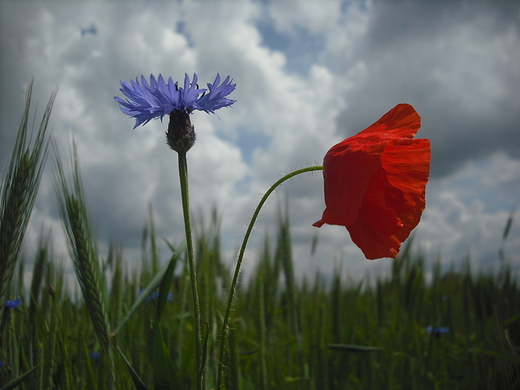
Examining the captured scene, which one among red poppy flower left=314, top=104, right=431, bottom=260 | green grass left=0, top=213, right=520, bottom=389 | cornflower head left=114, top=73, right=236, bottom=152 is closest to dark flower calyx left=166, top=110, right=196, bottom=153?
cornflower head left=114, top=73, right=236, bottom=152

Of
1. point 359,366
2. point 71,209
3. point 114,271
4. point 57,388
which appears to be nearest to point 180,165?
point 71,209

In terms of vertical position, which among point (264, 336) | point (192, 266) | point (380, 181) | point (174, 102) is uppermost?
point (174, 102)

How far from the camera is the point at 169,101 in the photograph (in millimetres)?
887

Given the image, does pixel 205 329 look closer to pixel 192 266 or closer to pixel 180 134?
Result: pixel 192 266

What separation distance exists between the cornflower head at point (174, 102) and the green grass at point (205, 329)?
0.36 m

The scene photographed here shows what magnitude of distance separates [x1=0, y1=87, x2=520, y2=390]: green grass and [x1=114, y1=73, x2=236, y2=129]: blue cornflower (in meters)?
0.35

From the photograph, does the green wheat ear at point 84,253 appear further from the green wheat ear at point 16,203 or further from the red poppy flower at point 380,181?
the red poppy flower at point 380,181

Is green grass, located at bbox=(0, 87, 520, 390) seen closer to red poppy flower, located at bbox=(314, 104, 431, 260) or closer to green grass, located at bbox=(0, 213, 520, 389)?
green grass, located at bbox=(0, 213, 520, 389)

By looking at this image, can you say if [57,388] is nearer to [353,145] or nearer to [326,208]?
[326,208]

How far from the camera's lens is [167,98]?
89cm

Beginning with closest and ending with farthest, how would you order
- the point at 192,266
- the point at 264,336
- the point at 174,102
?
the point at 192,266
the point at 174,102
the point at 264,336

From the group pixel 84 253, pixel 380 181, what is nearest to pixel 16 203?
pixel 84 253

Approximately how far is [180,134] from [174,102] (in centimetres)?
9

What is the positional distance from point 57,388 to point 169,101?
0.96 meters
